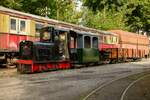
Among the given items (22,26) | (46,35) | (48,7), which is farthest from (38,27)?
(48,7)

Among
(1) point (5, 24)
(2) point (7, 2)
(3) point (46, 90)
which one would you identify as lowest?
(3) point (46, 90)

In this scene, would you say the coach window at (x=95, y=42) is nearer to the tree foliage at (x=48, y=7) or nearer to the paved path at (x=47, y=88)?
the paved path at (x=47, y=88)

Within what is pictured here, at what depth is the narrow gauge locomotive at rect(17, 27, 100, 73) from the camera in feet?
68.6

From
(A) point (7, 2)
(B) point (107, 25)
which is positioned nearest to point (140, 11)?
(B) point (107, 25)

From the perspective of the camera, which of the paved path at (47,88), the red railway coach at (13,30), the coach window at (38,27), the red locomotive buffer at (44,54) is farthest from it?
the coach window at (38,27)

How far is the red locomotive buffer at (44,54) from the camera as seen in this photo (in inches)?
809

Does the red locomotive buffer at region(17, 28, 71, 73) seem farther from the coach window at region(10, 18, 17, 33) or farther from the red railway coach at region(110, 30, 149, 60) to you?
the red railway coach at region(110, 30, 149, 60)

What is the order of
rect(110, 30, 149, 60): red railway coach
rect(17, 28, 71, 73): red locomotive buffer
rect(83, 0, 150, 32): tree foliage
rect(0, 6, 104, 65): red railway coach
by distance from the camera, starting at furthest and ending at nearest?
rect(83, 0, 150, 32): tree foliage < rect(110, 30, 149, 60): red railway coach < rect(0, 6, 104, 65): red railway coach < rect(17, 28, 71, 73): red locomotive buffer

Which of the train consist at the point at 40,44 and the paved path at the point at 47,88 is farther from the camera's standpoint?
the train consist at the point at 40,44

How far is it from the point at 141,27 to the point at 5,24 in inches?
1790

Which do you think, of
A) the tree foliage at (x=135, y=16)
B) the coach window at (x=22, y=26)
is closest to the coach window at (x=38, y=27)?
the coach window at (x=22, y=26)

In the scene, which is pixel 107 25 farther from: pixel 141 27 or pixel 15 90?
pixel 15 90

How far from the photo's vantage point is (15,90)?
13430 millimetres

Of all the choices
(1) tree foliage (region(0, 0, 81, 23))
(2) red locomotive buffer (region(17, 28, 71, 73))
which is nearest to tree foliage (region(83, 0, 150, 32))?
(1) tree foliage (region(0, 0, 81, 23))
